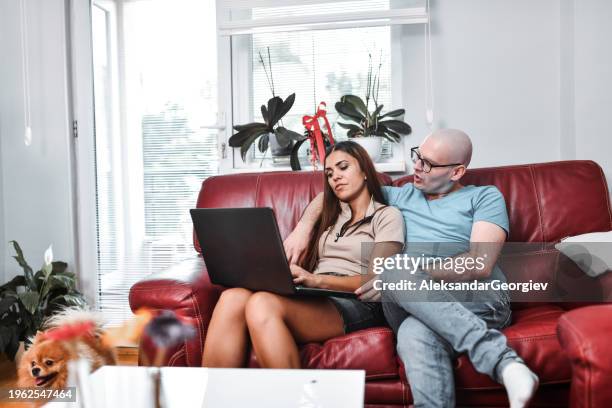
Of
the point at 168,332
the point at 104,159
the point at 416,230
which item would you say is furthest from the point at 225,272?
the point at 104,159

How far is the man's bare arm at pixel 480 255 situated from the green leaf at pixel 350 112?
1.02m

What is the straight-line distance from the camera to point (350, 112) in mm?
2682

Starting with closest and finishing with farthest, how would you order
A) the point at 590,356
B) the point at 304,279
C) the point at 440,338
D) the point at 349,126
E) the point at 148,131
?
the point at 590,356 → the point at 440,338 → the point at 304,279 → the point at 349,126 → the point at 148,131

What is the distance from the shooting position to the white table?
1.06m

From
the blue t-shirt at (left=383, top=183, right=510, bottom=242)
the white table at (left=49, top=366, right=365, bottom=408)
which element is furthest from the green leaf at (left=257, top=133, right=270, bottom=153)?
the white table at (left=49, top=366, right=365, bottom=408)

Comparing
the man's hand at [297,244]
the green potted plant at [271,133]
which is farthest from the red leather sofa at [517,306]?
the green potted plant at [271,133]

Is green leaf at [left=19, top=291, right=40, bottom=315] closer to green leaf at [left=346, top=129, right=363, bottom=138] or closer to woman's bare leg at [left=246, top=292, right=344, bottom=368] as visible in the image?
woman's bare leg at [left=246, top=292, right=344, bottom=368]

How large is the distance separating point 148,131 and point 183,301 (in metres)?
1.66

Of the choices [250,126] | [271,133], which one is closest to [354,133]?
[271,133]

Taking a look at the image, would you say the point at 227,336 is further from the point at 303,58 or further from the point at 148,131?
the point at 148,131

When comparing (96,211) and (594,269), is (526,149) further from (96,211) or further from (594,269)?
(96,211)

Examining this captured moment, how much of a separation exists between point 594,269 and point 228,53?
203 cm

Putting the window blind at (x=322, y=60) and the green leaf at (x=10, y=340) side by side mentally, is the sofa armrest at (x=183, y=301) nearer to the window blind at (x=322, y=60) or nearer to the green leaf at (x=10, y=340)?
the green leaf at (x=10, y=340)

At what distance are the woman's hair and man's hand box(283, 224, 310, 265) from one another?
2cm
